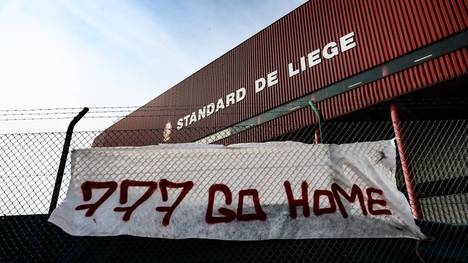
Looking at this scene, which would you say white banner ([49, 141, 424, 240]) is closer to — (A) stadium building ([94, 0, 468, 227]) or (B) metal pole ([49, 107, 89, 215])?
(B) metal pole ([49, 107, 89, 215])

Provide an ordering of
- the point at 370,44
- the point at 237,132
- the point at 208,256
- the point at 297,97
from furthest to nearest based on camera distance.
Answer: the point at 237,132 → the point at 297,97 → the point at 370,44 → the point at 208,256

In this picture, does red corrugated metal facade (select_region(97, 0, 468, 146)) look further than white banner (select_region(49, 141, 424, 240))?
Yes

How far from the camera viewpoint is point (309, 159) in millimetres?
3898

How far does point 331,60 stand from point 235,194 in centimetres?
1133

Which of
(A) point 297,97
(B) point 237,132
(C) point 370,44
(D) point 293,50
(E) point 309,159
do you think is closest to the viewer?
(E) point 309,159

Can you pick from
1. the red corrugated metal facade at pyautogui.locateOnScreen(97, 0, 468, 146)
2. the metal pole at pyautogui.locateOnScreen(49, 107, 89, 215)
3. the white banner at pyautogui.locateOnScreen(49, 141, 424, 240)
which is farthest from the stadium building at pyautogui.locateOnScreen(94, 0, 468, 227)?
the metal pole at pyautogui.locateOnScreen(49, 107, 89, 215)

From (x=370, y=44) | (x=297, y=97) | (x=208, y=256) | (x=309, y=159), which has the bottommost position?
(x=208, y=256)

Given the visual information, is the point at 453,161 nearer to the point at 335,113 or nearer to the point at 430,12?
the point at 335,113

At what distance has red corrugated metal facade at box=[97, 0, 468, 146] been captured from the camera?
10625 mm

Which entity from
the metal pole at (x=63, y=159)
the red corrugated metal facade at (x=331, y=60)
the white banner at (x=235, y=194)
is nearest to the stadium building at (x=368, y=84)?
the red corrugated metal facade at (x=331, y=60)

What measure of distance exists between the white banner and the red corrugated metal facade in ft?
17.5

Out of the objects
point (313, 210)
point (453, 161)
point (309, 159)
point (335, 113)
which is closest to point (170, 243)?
point (313, 210)

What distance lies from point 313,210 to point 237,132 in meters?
12.8

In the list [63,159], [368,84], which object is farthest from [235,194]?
[368,84]
